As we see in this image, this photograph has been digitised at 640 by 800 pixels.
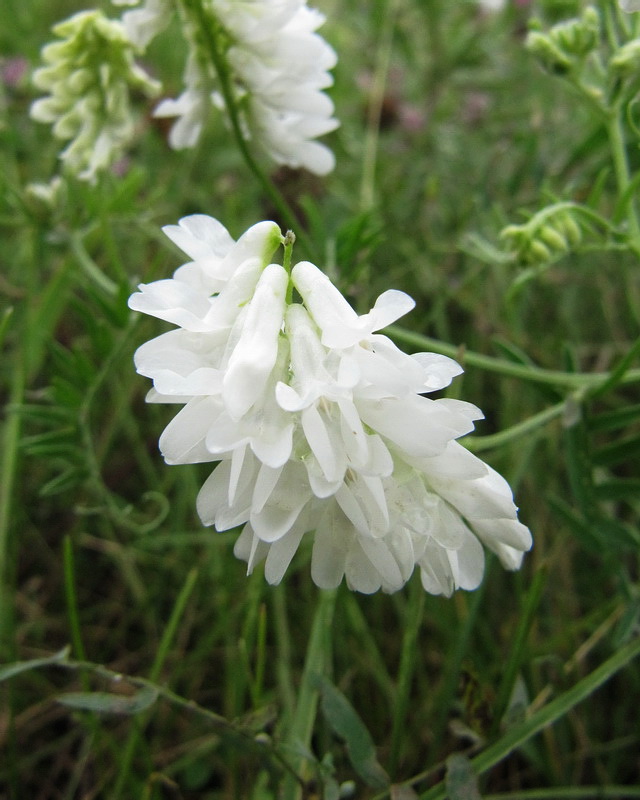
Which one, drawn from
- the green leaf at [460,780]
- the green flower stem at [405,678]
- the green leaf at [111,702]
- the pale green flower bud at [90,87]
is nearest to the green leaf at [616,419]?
the green flower stem at [405,678]

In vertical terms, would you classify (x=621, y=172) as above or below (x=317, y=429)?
below

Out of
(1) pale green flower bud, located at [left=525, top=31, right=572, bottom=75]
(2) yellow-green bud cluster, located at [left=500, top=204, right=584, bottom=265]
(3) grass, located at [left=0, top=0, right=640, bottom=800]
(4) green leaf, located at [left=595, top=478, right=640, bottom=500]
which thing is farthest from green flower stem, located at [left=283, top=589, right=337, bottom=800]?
(1) pale green flower bud, located at [left=525, top=31, right=572, bottom=75]

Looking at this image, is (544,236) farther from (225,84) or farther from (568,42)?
(225,84)

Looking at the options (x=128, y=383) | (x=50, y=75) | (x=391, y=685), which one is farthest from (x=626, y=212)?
(x=128, y=383)

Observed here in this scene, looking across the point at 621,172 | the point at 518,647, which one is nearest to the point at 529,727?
the point at 518,647

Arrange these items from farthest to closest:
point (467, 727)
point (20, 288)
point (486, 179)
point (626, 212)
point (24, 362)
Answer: point (20, 288), point (486, 179), point (24, 362), point (626, 212), point (467, 727)

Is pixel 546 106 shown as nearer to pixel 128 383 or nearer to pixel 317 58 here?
pixel 317 58
